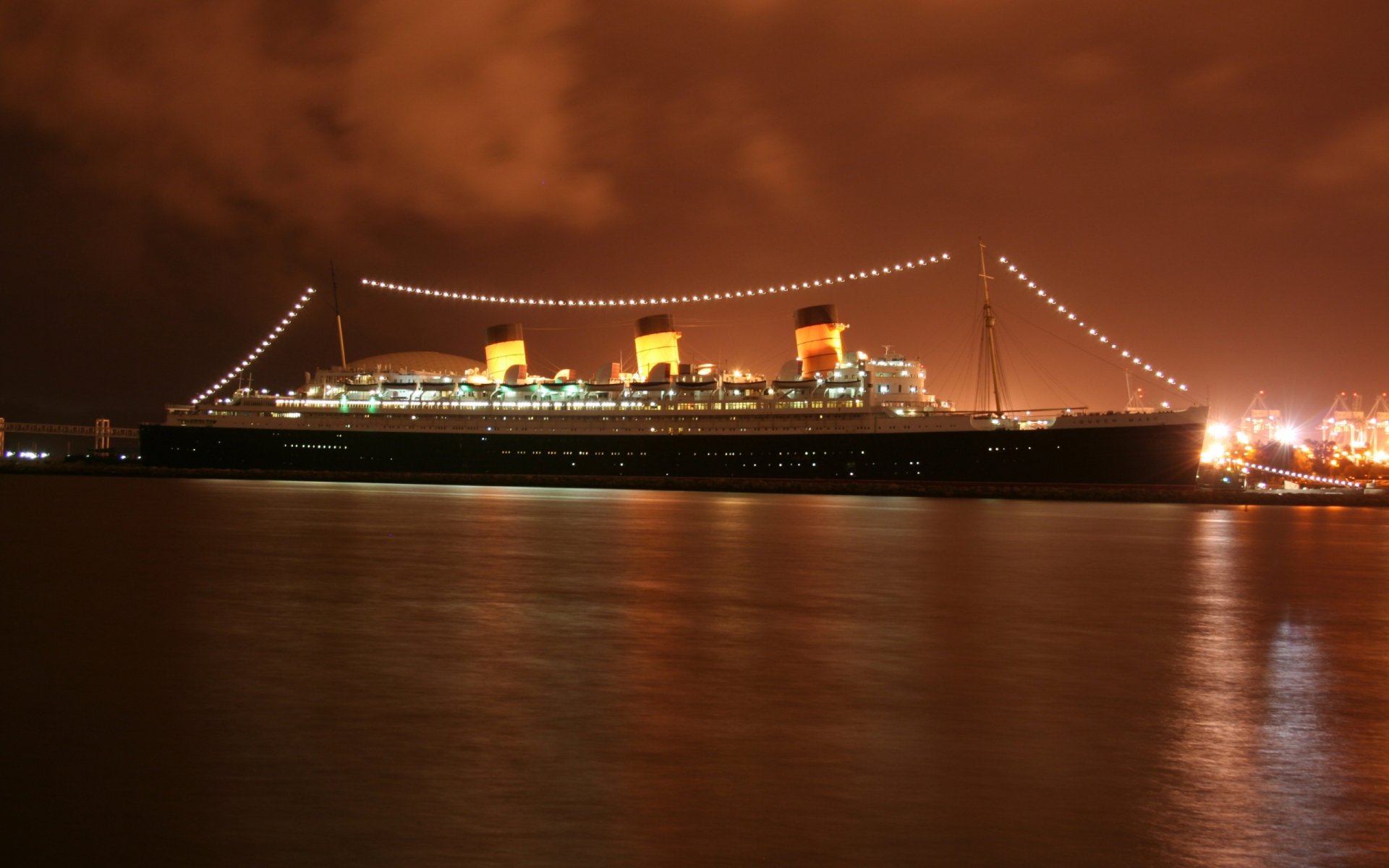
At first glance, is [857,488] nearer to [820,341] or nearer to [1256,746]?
[820,341]

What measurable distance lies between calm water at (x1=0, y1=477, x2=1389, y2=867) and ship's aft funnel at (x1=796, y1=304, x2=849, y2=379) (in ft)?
102

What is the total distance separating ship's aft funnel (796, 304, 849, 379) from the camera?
156ft

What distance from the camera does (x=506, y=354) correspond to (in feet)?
184

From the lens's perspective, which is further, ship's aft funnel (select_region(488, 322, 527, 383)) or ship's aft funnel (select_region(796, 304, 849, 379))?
ship's aft funnel (select_region(488, 322, 527, 383))

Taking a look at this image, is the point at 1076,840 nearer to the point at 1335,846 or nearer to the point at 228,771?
the point at 1335,846

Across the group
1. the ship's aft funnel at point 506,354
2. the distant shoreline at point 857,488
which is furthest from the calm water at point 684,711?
the ship's aft funnel at point 506,354

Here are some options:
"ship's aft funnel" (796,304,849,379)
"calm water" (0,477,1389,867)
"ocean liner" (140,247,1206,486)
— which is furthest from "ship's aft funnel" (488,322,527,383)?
"calm water" (0,477,1389,867)

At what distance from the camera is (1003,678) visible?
329 inches

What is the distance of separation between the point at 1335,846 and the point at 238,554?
627 inches

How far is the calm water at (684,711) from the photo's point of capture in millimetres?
4688

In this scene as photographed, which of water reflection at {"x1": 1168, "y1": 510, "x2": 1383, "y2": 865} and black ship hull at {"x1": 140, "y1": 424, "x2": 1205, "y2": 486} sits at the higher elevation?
black ship hull at {"x1": 140, "y1": 424, "x2": 1205, "y2": 486}

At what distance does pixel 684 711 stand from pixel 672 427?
42.2 metres

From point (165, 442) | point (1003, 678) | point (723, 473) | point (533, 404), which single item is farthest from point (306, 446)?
point (1003, 678)

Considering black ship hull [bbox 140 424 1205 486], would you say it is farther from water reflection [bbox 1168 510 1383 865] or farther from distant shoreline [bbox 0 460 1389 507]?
water reflection [bbox 1168 510 1383 865]
